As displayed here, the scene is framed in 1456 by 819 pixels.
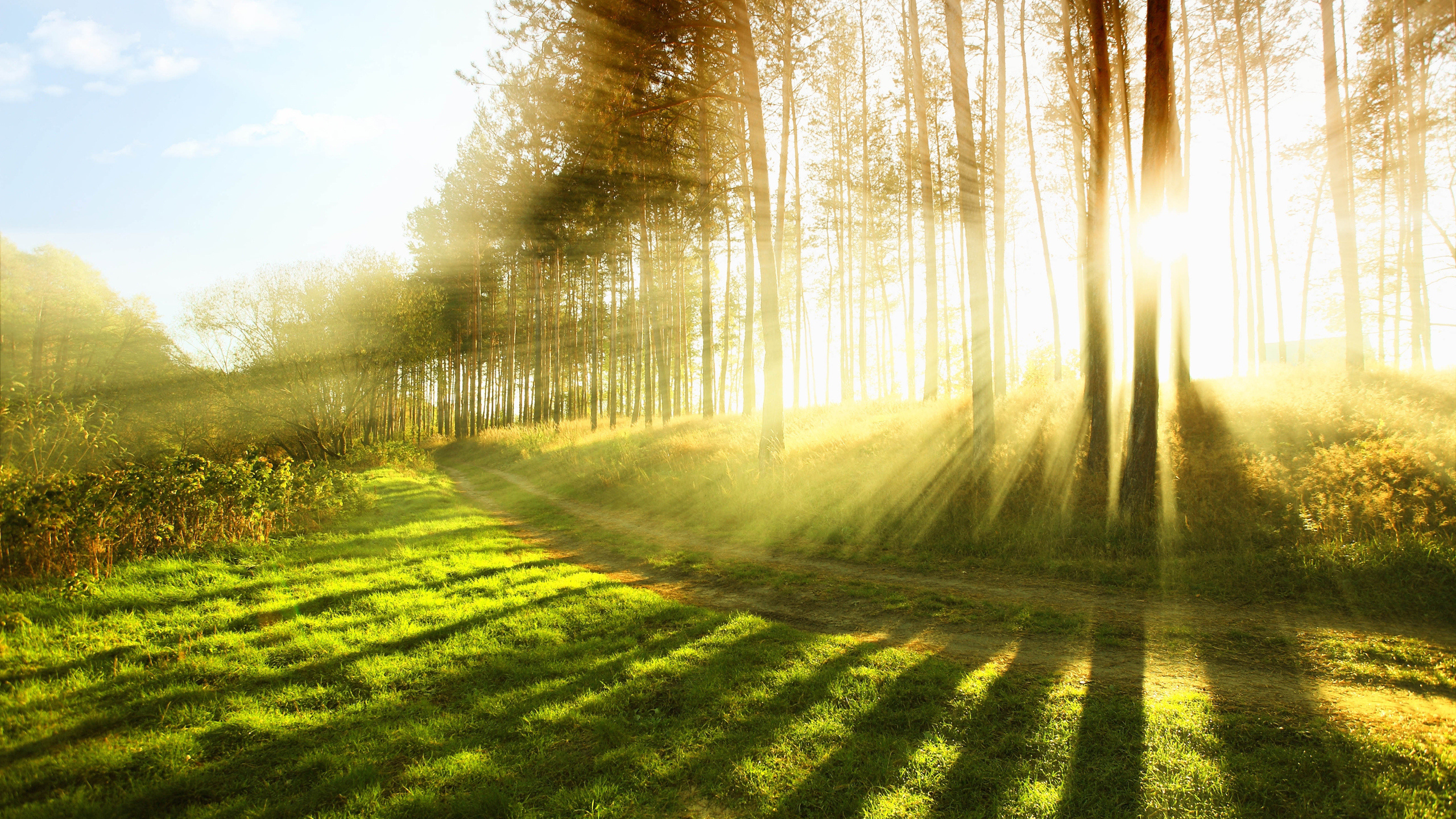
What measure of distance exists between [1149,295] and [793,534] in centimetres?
708

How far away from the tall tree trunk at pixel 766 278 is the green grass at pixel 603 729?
7.79 m

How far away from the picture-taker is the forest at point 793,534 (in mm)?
3502

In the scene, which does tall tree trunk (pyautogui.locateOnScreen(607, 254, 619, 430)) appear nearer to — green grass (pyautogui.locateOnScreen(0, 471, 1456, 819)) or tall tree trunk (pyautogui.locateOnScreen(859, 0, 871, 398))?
tall tree trunk (pyautogui.locateOnScreen(859, 0, 871, 398))

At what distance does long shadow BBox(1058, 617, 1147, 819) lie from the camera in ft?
10.2

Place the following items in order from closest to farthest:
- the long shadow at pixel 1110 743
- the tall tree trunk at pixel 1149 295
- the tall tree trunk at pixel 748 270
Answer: the long shadow at pixel 1110 743 → the tall tree trunk at pixel 1149 295 → the tall tree trunk at pixel 748 270

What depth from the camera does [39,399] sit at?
8.12 metres

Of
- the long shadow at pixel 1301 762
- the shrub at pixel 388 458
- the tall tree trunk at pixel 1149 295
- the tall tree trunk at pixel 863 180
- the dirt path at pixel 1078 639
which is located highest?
the tall tree trunk at pixel 863 180

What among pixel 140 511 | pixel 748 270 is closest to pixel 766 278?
pixel 748 270

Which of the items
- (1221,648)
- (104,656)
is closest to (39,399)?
(104,656)

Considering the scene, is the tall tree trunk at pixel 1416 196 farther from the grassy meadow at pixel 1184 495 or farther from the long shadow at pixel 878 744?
the long shadow at pixel 878 744

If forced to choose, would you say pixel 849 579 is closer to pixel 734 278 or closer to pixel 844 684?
pixel 844 684

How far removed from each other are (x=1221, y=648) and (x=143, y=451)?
20271 mm

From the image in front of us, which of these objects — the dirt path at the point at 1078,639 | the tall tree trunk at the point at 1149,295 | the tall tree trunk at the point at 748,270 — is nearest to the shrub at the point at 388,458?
the tall tree trunk at the point at 748,270

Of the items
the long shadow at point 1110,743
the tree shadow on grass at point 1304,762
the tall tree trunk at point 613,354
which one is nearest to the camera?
the tree shadow on grass at point 1304,762
